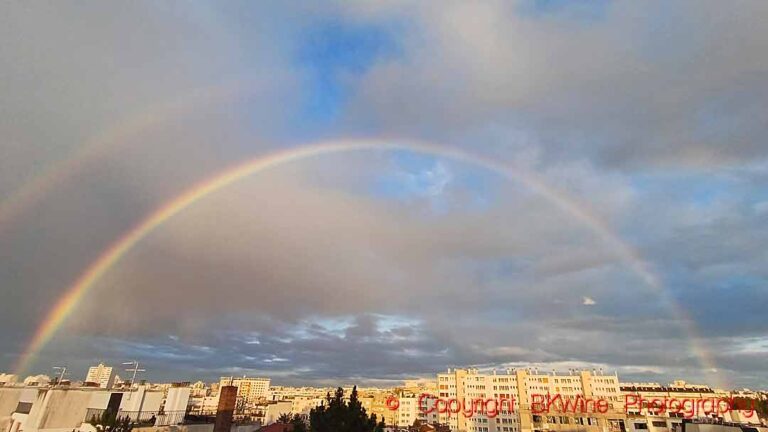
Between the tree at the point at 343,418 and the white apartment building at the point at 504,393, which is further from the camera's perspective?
the white apartment building at the point at 504,393

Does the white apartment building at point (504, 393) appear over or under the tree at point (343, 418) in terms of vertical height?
over

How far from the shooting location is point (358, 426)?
18156mm

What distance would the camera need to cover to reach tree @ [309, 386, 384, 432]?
18.0 m

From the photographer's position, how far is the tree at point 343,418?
1805 cm

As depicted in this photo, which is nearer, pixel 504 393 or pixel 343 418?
pixel 343 418

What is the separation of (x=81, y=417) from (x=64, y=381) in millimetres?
17055

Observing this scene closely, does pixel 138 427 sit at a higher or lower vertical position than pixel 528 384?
lower

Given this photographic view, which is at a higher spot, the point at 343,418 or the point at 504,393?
the point at 504,393

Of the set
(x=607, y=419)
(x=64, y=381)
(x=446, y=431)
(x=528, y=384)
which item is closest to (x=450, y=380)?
(x=528, y=384)

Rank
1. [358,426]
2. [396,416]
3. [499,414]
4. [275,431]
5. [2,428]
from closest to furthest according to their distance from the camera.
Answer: [358,426]
[2,428]
[275,431]
[499,414]
[396,416]

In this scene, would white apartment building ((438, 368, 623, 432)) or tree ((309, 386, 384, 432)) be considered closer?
tree ((309, 386, 384, 432))

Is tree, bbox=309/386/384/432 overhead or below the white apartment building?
below

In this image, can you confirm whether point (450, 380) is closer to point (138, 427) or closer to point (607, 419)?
point (607, 419)

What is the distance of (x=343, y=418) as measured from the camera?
59.7 ft
